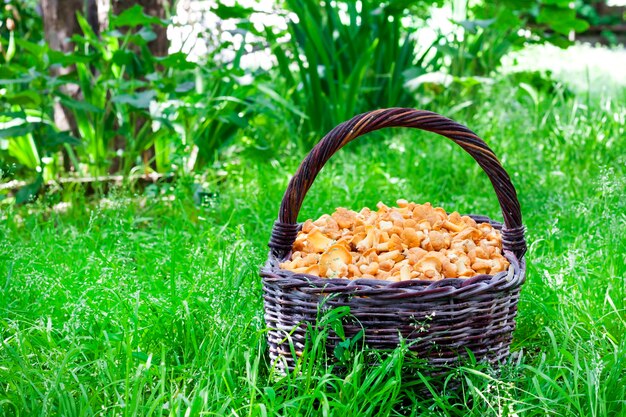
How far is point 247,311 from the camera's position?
1.81 metres

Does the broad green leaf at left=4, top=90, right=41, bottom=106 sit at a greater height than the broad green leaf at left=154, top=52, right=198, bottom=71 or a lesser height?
lesser

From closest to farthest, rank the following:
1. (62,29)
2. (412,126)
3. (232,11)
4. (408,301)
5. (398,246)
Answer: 1. (408,301)
2. (412,126)
3. (398,246)
4. (232,11)
5. (62,29)

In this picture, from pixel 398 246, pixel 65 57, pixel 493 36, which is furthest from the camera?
pixel 493 36

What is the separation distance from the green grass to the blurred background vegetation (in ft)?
1.17

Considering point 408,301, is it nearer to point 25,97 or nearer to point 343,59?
point 25,97

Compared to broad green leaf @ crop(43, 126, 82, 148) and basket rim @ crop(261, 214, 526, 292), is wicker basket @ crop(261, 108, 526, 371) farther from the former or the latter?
broad green leaf @ crop(43, 126, 82, 148)

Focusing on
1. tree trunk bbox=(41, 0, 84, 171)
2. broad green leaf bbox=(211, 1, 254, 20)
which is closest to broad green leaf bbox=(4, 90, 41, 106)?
A: tree trunk bbox=(41, 0, 84, 171)

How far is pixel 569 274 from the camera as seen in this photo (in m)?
2.00

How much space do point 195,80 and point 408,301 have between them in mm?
2784

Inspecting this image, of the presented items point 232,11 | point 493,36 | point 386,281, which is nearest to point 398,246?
point 386,281

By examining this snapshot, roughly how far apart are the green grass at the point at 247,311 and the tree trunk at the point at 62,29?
858mm

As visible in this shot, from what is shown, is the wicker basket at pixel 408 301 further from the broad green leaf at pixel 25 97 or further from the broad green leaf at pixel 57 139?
the broad green leaf at pixel 25 97

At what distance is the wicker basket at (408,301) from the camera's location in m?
1.45

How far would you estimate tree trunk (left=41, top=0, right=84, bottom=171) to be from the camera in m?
3.89
